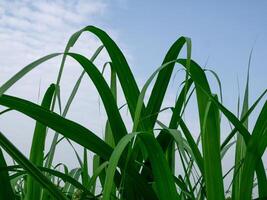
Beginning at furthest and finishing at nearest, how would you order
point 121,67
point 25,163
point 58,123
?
1. point 121,67
2. point 58,123
3. point 25,163

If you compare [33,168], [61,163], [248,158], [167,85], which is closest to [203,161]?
[248,158]

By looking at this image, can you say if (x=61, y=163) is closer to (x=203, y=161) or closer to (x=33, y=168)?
(x=203, y=161)

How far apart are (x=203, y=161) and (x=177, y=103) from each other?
0.17 metres

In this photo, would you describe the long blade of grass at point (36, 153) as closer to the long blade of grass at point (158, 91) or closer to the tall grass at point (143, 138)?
the tall grass at point (143, 138)

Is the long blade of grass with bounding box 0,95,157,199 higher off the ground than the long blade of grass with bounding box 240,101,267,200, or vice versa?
the long blade of grass with bounding box 0,95,157,199

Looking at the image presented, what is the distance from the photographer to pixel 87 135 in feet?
2.25

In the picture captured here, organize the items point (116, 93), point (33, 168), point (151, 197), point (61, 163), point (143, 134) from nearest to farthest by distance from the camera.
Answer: point (33, 168)
point (143, 134)
point (151, 197)
point (116, 93)
point (61, 163)

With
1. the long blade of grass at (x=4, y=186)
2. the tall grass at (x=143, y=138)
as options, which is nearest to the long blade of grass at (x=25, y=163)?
the tall grass at (x=143, y=138)

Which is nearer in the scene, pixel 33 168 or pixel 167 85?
pixel 33 168

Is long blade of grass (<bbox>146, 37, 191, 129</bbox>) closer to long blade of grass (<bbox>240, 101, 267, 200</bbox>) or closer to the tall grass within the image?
the tall grass

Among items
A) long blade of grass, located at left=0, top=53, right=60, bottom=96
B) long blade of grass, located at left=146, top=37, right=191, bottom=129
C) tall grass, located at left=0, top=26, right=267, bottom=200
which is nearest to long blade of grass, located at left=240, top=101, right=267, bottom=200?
tall grass, located at left=0, top=26, right=267, bottom=200

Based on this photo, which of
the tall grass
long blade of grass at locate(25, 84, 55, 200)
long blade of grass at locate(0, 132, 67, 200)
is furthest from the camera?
long blade of grass at locate(25, 84, 55, 200)

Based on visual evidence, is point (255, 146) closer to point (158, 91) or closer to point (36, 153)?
point (158, 91)

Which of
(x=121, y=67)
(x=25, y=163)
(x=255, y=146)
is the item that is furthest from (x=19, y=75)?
(x=255, y=146)
